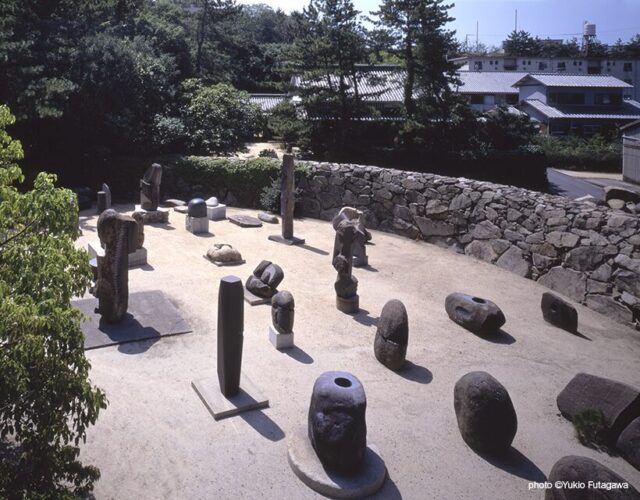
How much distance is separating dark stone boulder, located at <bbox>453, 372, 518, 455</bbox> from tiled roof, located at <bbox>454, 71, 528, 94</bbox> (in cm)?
4235

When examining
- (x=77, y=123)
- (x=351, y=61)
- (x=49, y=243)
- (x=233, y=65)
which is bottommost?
(x=49, y=243)

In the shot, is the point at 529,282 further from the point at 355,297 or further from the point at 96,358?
the point at 96,358

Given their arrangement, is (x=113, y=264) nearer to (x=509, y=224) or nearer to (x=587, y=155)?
(x=509, y=224)

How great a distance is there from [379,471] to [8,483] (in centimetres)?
350

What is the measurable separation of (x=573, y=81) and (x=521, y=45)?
3328 cm

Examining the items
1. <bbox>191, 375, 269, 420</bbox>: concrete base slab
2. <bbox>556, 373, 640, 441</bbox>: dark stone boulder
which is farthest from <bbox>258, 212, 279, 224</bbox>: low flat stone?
<bbox>556, 373, 640, 441</bbox>: dark stone boulder

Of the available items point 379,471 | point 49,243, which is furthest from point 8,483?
point 379,471

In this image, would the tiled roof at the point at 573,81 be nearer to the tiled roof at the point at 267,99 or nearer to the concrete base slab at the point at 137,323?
the tiled roof at the point at 267,99

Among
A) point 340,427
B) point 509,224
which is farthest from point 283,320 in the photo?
point 509,224

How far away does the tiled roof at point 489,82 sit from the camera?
153 ft

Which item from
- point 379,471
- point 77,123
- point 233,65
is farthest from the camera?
point 233,65

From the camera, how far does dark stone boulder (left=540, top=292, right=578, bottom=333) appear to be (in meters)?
10.5

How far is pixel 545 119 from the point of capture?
43594 millimetres

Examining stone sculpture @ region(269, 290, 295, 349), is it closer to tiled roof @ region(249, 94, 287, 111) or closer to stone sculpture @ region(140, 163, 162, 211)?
stone sculpture @ region(140, 163, 162, 211)
